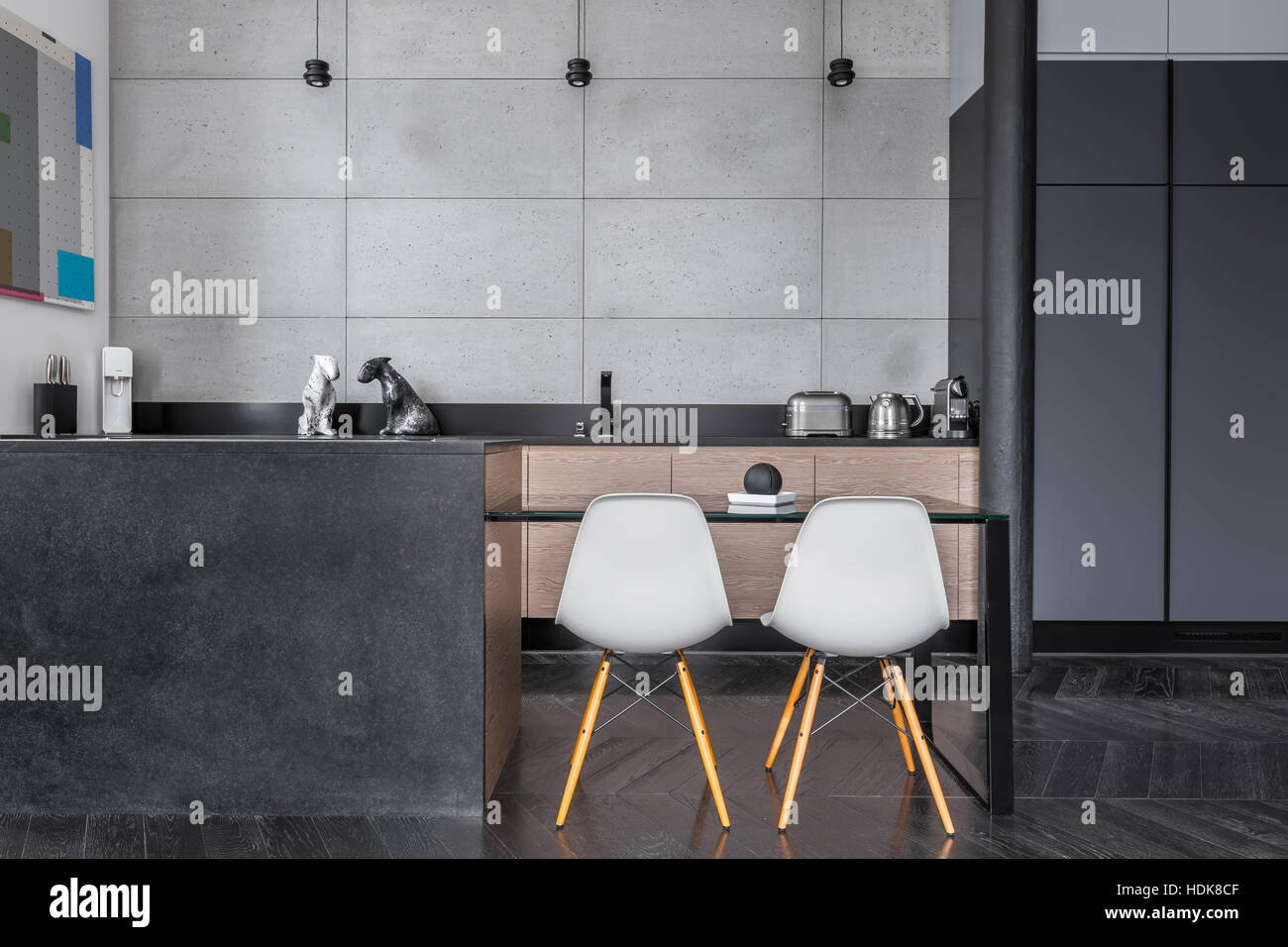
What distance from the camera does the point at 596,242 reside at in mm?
4375

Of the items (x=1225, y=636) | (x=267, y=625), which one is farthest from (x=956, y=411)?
(x=267, y=625)

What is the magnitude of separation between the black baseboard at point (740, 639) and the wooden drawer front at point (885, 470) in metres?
0.69

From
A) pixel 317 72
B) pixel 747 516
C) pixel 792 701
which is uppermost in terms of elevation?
pixel 317 72

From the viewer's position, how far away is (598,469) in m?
3.93

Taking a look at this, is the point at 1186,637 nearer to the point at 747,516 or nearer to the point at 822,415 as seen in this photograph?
the point at 822,415

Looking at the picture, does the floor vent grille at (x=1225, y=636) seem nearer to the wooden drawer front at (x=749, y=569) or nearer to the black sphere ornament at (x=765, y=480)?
the wooden drawer front at (x=749, y=569)

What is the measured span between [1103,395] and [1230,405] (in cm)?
57

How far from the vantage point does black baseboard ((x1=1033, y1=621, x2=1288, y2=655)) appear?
12.7ft

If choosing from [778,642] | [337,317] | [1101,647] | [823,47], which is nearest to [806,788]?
[778,642]

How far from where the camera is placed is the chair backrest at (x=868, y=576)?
2.07m

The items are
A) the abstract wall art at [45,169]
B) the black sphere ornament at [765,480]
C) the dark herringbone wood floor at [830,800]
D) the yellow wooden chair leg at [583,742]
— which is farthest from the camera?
the abstract wall art at [45,169]

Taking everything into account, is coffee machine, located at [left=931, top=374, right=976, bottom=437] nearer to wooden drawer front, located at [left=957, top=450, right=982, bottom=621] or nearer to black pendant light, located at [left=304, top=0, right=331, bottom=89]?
wooden drawer front, located at [left=957, top=450, right=982, bottom=621]

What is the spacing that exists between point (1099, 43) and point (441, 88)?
10.1 feet

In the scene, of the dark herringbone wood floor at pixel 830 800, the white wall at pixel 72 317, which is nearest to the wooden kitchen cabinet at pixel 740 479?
the dark herringbone wood floor at pixel 830 800
